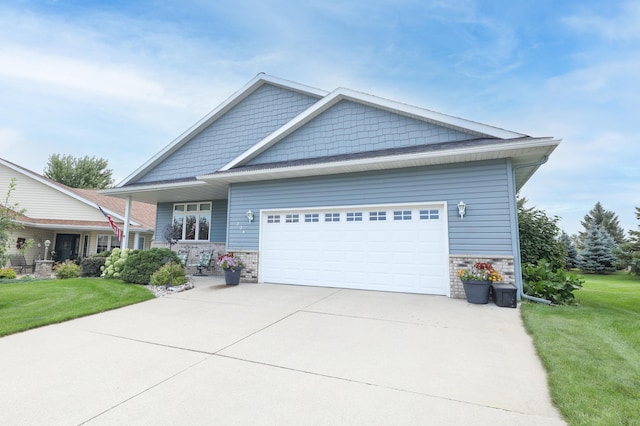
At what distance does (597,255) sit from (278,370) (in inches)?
1051

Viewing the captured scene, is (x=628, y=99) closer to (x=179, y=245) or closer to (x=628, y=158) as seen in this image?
(x=628, y=158)

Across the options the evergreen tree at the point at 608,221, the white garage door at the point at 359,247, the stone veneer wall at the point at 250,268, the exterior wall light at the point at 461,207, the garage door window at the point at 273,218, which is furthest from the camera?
the evergreen tree at the point at 608,221

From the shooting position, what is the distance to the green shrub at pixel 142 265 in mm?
9312

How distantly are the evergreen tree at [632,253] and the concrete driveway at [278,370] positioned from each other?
19.4 meters

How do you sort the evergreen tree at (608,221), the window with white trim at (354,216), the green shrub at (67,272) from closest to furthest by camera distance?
the window with white trim at (354,216) → the green shrub at (67,272) → the evergreen tree at (608,221)

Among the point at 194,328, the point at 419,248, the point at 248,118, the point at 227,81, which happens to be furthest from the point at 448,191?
the point at 227,81

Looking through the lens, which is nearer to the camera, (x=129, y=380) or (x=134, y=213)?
(x=129, y=380)

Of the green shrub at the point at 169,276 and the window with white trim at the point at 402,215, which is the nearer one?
the window with white trim at the point at 402,215

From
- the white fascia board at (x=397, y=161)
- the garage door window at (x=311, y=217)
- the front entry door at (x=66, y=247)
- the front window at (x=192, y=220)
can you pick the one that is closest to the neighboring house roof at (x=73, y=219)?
the front entry door at (x=66, y=247)

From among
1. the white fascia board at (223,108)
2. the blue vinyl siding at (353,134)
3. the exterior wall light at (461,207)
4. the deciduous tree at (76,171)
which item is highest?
the deciduous tree at (76,171)

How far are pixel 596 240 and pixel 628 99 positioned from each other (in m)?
13.9

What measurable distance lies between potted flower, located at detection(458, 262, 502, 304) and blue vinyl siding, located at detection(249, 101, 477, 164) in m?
3.46

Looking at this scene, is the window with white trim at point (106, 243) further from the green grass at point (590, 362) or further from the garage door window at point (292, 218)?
the green grass at point (590, 362)

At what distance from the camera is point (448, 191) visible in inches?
303
